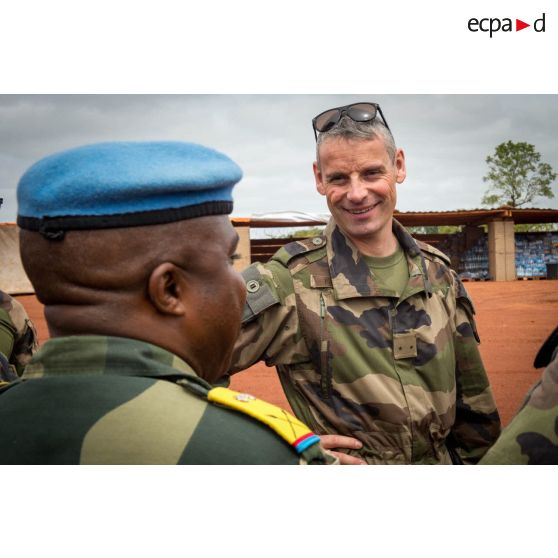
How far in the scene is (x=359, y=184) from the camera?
7.06 feet

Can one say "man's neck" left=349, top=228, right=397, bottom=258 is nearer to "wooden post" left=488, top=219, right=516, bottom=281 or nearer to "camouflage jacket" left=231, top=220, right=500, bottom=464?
"camouflage jacket" left=231, top=220, right=500, bottom=464

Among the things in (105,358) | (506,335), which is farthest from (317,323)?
(506,335)

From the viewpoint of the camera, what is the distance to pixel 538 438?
1.06 m

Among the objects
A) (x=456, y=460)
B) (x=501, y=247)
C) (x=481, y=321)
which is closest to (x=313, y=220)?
(x=481, y=321)

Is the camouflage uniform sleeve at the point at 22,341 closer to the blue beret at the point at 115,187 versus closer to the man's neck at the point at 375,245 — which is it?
the man's neck at the point at 375,245

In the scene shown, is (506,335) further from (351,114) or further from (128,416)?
(128,416)

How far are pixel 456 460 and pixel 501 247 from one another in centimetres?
1321

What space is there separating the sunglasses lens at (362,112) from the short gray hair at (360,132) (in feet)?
0.05

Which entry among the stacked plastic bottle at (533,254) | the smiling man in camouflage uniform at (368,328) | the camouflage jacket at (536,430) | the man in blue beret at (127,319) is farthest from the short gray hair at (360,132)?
the stacked plastic bottle at (533,254)

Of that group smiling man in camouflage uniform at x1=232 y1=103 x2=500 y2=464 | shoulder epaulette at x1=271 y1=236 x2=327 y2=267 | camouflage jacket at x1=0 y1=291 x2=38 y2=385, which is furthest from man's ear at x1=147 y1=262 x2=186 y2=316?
camouflage jacket at x1=0 y1=291 x2=38 y2=385

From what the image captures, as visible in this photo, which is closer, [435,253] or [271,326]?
[271,326]

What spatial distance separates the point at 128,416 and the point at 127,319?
18 centimetres

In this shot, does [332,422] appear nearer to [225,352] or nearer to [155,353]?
[225,352]

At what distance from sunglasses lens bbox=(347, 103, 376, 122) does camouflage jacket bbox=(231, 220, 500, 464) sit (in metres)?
0.50
